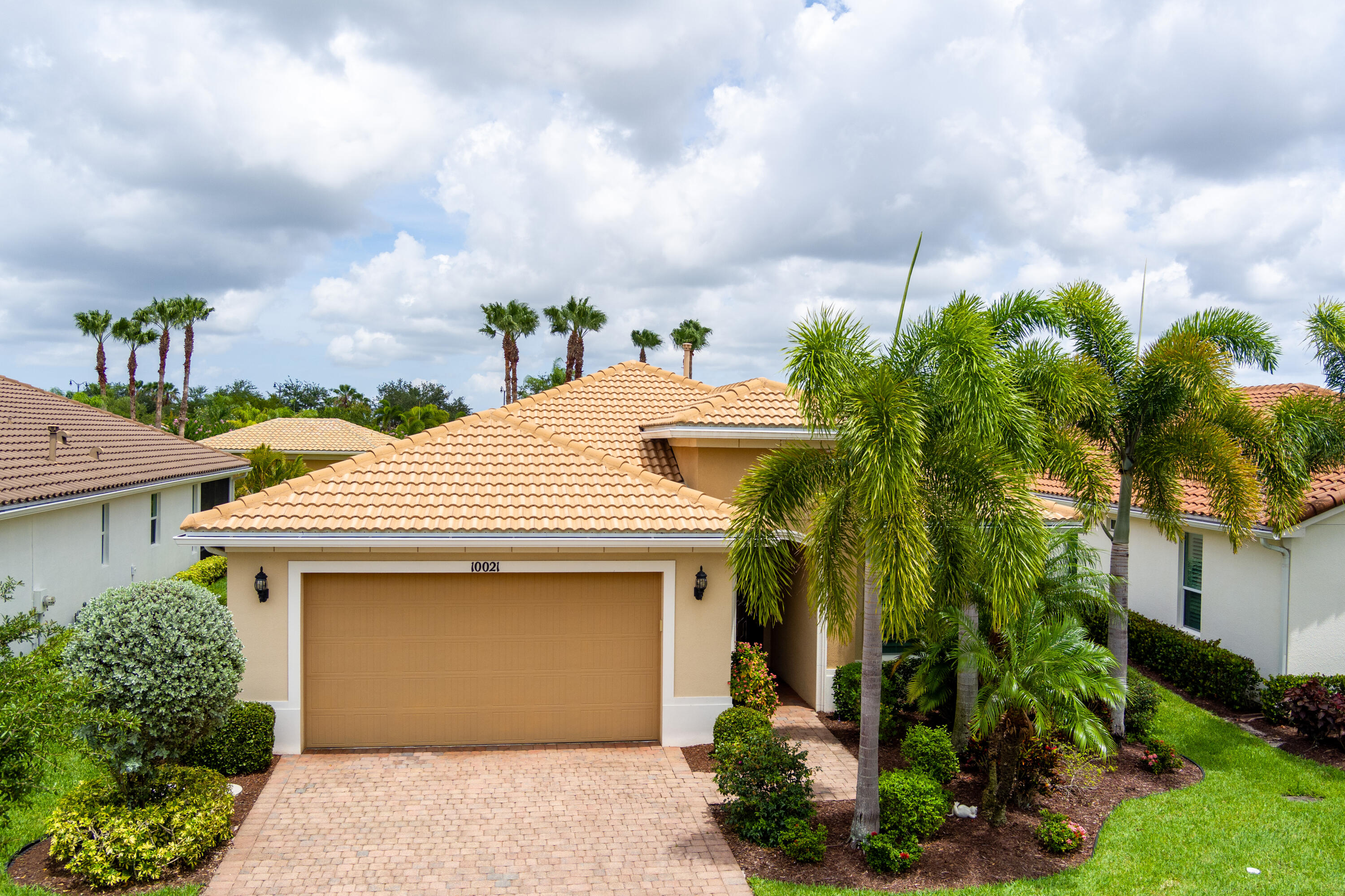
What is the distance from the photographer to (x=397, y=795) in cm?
954

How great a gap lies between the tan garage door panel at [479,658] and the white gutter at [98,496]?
282 inches

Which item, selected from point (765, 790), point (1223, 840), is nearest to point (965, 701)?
point (1223, 840)

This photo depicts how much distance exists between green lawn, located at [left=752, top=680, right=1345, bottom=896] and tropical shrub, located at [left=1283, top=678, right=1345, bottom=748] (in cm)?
61

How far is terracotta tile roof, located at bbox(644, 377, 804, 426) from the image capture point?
13125 mm

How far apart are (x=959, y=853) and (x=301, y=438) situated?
122ft

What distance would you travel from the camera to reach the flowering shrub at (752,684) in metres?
11.5

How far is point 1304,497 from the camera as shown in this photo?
12.8 meters

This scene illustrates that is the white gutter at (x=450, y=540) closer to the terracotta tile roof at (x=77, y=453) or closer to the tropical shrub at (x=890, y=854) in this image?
the tropical shrub at (x=890, y=854)

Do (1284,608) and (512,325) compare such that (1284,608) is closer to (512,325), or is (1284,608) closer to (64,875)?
(64,875)

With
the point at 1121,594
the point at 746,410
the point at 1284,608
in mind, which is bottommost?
the point at 1284,608

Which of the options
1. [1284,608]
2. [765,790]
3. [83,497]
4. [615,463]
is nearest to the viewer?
[765,790]

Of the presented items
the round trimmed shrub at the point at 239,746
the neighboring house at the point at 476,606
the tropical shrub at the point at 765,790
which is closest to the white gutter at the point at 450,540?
the neighboring house at the point at 476,606

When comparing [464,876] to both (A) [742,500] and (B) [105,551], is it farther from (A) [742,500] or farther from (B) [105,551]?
(B) [105,551]

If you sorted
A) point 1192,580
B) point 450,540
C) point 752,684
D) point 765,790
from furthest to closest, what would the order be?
point 1192,580 < point 752,684 < point 450,540 < point 765,790
